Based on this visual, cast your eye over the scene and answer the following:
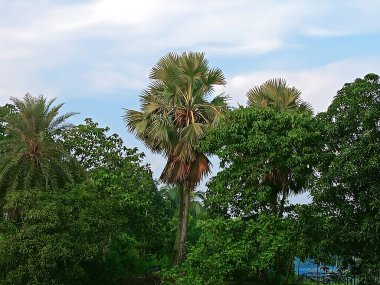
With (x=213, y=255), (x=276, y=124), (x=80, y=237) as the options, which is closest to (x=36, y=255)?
(x=80, y=237)

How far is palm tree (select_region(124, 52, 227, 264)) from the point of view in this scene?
25.4 meters

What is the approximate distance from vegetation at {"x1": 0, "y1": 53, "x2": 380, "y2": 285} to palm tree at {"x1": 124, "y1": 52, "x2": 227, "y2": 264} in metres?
0.05

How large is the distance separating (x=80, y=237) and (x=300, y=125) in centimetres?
812

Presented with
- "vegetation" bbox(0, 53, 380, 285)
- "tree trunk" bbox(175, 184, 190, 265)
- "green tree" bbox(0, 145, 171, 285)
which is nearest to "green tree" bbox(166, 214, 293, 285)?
"vegetation" bbox(0, 53, 380, 285)

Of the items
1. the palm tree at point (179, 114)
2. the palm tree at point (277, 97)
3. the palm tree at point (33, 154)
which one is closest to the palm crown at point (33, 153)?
the palm tree at point (33, 154)

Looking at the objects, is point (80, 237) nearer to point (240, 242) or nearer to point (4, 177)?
point (4, 177)

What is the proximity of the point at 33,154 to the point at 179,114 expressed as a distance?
257 inches

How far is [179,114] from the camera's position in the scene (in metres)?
25.9

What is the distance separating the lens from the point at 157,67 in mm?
26469

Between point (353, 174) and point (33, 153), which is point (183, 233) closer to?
point (33, 153)

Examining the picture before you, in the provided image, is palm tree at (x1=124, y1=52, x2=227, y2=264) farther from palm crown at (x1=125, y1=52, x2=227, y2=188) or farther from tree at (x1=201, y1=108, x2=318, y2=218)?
tree at (x1=201, y1=108, x2=318, y2=218)

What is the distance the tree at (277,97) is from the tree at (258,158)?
3.03 meters

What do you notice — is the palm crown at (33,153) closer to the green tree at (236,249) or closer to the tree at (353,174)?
the green tree at (236,249)

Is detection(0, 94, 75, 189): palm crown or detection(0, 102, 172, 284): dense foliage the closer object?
detection(0, 102, 172, 284): dense foliage
